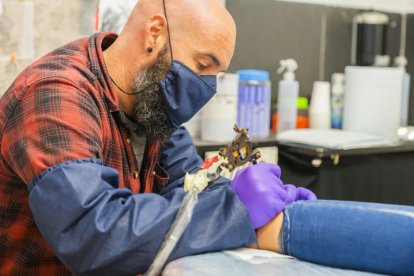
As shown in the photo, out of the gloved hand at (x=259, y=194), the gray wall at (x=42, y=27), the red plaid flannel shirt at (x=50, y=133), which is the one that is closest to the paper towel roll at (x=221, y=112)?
the gray wall at (x=42, y=27)

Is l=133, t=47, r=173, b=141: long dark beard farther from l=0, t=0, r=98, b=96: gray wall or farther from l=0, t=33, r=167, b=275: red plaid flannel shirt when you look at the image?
l=0, t=0, r=98, b=96: gray wall

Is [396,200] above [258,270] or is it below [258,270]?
below

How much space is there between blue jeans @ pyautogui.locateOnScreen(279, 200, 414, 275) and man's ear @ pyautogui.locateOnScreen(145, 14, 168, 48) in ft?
1.80

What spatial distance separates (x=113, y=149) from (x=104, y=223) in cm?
36

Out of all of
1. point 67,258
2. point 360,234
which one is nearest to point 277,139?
point 360,234

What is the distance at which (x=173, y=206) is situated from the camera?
44.8 inches

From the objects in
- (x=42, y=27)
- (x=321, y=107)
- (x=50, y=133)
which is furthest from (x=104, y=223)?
(x=321, y=107)

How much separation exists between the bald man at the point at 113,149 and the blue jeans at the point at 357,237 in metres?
0.11

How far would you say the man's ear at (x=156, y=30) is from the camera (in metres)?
1.46

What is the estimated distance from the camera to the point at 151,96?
1455 millimetres

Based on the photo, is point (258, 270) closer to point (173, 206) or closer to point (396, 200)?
point (173, 206)

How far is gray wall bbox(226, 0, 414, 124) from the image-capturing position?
2850 mm

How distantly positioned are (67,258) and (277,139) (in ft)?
5.37

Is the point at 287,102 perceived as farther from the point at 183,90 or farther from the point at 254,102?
the point at 183,90
